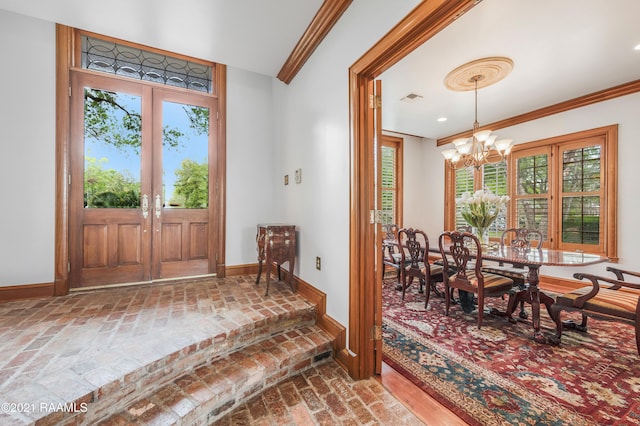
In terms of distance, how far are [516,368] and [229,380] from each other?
6.78 feet

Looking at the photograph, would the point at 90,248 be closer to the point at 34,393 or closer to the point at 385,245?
the point at 34,393

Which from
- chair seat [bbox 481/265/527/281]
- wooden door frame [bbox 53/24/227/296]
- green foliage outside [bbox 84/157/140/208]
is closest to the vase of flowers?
chair seat [bbox 481/265/527/281]

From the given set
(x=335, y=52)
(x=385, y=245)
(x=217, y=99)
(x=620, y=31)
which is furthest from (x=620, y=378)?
(x=217, y=99)

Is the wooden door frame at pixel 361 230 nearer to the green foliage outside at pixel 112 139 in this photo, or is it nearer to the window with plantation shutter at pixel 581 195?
the green foliage outside at pixel 112 139

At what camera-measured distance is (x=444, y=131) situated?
546 cm

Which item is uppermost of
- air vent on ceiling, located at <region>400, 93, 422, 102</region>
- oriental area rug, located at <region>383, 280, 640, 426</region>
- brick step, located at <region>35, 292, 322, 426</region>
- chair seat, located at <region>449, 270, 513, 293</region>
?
air vent on ceiling, located at <region>400, 93, 422, 102</region>

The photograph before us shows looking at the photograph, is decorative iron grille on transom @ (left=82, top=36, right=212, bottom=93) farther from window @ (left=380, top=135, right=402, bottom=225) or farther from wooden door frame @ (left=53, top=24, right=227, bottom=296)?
window @ (left=380, top=135, right=402, bottom=225)

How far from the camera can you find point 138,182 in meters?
3.04

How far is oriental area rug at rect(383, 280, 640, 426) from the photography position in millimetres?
1516

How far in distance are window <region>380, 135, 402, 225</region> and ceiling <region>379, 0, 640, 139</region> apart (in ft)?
4.89

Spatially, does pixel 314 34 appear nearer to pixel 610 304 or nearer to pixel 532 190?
pixel 610 304

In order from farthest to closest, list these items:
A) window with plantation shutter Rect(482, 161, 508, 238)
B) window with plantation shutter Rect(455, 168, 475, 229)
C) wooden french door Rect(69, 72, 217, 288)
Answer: window with plantation shutter Rect(455, 168, 475, 229), window with plantation shutter Rect(482, 161, 508, 238), wooden french door Rect(69, 72, 217, 288)

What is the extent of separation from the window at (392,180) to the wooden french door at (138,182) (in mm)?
3807

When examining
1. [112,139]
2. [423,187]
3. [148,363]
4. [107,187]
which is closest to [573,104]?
[423,187]
